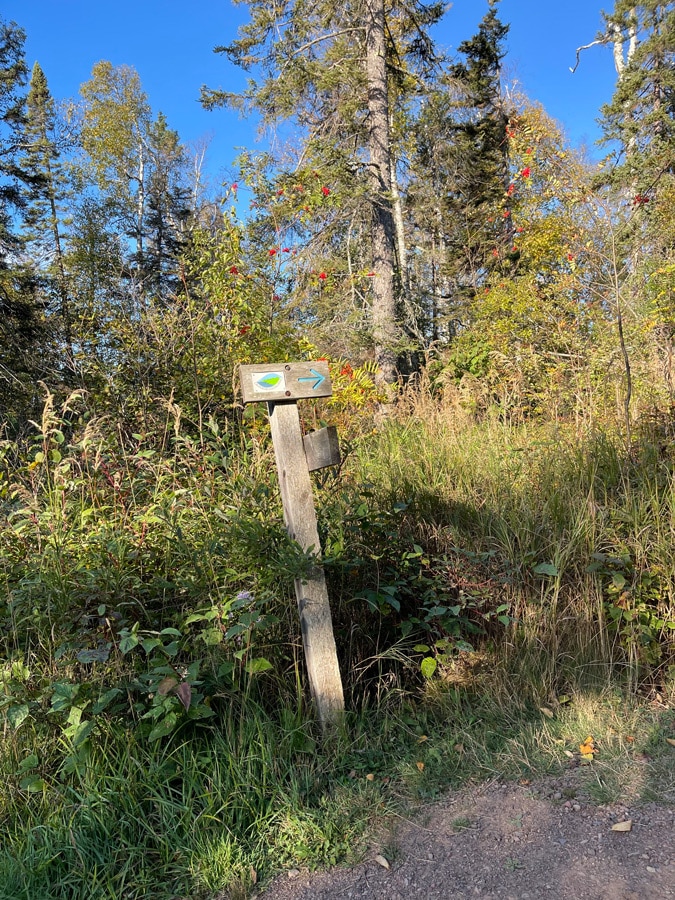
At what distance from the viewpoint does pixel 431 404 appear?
17.3 ft

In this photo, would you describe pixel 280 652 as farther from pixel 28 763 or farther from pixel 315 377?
pixel 315 377

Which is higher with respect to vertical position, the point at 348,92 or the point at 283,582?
the point at 348,92

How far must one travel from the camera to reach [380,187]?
982 centimetres

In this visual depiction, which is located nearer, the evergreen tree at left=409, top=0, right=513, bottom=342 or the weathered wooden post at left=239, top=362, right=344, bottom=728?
the weathered wooden post at left=239, top=362, right=344, bottom=728

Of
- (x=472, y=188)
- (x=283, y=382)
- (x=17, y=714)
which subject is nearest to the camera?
(x=17, y=714)

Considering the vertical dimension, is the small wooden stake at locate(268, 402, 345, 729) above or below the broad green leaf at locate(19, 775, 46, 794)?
above

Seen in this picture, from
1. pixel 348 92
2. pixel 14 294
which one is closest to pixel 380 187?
pixel 348 92

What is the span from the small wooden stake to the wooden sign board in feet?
0.25

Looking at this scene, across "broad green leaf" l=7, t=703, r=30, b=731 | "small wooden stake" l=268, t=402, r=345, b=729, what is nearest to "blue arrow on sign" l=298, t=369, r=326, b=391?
"small wooden stake" l=268, t=402, r=345, b=729

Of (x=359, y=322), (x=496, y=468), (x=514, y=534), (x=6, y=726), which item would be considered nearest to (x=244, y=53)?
(x=359, y=322)

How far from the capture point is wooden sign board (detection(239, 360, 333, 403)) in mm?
2492

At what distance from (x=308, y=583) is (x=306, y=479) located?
465mm

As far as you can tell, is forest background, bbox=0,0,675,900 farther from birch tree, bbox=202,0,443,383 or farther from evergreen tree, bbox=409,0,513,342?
evergreen tree, bbox=409,0,513,342

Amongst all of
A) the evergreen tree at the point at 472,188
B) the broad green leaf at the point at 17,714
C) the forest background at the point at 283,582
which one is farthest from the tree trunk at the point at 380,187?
the broad green leaf at the point at 17,714
